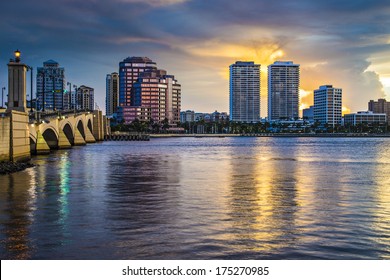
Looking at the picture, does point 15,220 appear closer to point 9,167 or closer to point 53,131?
point 9,167

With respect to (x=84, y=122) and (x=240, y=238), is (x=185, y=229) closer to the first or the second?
(x=240, y=238)

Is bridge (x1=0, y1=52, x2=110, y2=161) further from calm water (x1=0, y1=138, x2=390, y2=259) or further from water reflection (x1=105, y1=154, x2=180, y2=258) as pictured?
water reflection (x1=105, y1=154, x2=180, y2=258)

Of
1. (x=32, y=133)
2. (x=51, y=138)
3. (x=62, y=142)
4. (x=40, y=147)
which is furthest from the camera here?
(x=62, y=142)

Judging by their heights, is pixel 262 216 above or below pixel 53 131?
below

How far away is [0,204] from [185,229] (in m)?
13.2

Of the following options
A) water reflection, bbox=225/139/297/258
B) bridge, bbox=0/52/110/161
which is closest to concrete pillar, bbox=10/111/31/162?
bridge, bbox=0/52/110/161

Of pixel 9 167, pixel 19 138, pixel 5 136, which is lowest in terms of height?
pixel 9 167

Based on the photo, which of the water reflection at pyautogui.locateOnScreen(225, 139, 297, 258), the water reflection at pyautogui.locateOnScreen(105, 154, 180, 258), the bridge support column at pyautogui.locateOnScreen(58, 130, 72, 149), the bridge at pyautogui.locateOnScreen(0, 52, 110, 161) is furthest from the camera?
the bridge support column at pyautogui.locateOnScreen(58, 130, 72, 149)

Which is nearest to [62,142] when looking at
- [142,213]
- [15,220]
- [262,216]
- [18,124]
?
[18,124]

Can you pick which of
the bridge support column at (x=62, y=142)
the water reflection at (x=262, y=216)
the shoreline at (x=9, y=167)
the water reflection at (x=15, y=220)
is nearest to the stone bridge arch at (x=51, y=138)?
the bridge support column at (x=62, y=142)

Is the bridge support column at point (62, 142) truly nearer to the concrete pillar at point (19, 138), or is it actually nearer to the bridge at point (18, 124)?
the bridge at point (18, 124)

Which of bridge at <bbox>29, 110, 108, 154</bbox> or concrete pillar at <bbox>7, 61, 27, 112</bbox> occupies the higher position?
concrete pillar at <bbox>7, 61, 27, 112</bbox>

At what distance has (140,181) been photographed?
4475 centimetres
